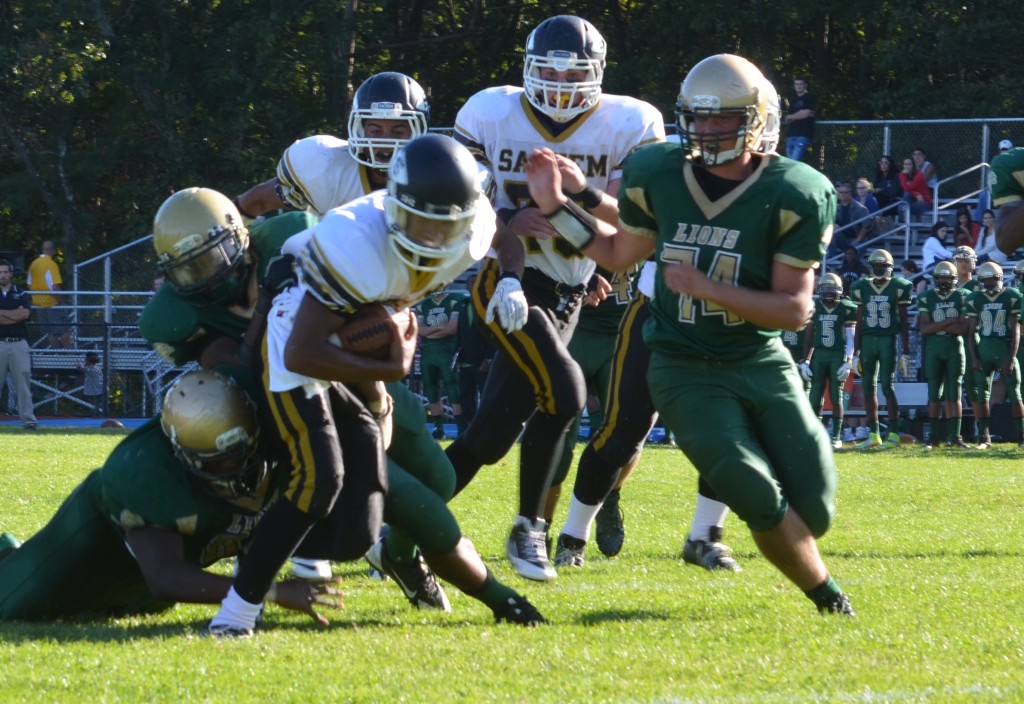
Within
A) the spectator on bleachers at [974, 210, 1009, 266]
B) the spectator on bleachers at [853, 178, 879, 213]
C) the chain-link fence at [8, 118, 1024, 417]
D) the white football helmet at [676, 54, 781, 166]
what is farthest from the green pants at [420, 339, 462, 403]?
the white football helmet at [676, 54, 781, 166]

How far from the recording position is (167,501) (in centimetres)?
414

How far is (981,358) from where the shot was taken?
46.4 feet

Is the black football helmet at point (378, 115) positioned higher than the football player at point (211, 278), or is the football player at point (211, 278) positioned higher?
the black football helmet at point (378, 115)

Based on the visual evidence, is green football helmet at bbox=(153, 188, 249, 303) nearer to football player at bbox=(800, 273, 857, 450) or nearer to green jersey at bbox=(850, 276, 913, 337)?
football player at bbox=(800, 273, 857, 450)

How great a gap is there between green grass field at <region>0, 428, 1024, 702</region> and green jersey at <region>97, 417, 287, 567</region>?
276 millimetres

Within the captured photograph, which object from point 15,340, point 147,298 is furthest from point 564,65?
point 147,298

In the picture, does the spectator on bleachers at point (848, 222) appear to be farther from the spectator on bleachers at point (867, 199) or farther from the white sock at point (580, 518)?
the white sock at point (580, 518)

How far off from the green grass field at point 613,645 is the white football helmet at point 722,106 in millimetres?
1358

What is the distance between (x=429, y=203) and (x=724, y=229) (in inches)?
36.2

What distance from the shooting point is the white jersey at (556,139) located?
17.7 feet

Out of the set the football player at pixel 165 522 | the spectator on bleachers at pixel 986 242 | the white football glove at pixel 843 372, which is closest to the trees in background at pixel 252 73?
the spectator on bleachers at pixel 986 242

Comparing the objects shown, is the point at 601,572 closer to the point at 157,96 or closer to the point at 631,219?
the point at 631,219

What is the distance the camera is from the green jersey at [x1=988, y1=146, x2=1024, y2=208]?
4121 millimetres

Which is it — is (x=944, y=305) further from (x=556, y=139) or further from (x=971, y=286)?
(x=556, y=139)
